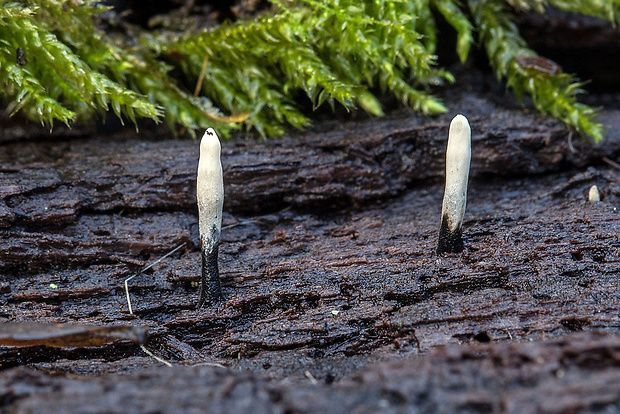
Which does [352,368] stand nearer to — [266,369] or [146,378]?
[266,369]

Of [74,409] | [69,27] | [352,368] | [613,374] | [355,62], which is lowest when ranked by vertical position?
[352,368]

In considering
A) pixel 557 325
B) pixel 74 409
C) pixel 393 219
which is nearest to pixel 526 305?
pixel 557 325

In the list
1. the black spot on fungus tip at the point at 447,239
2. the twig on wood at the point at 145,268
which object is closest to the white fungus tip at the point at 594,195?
the black spot on fungus tip at the point at 447,239

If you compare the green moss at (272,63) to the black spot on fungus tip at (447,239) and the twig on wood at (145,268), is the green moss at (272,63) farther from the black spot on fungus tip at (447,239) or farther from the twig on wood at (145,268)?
the black spot on fungus tip at (447,239)

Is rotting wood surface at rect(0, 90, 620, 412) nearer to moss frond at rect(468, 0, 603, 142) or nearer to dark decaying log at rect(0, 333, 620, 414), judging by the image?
dark decaying log at rect(0, 333, 620, 414)

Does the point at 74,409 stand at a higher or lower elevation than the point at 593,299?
higher

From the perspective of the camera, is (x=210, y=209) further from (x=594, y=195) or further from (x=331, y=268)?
(x=594, y=195)

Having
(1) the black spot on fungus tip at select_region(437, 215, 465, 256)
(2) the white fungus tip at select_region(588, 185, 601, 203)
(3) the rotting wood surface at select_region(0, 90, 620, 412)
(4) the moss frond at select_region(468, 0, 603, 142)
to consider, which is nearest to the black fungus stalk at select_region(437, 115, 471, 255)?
(1) the black spot on fungus tip at select_region(437, 215, 465, 256)
